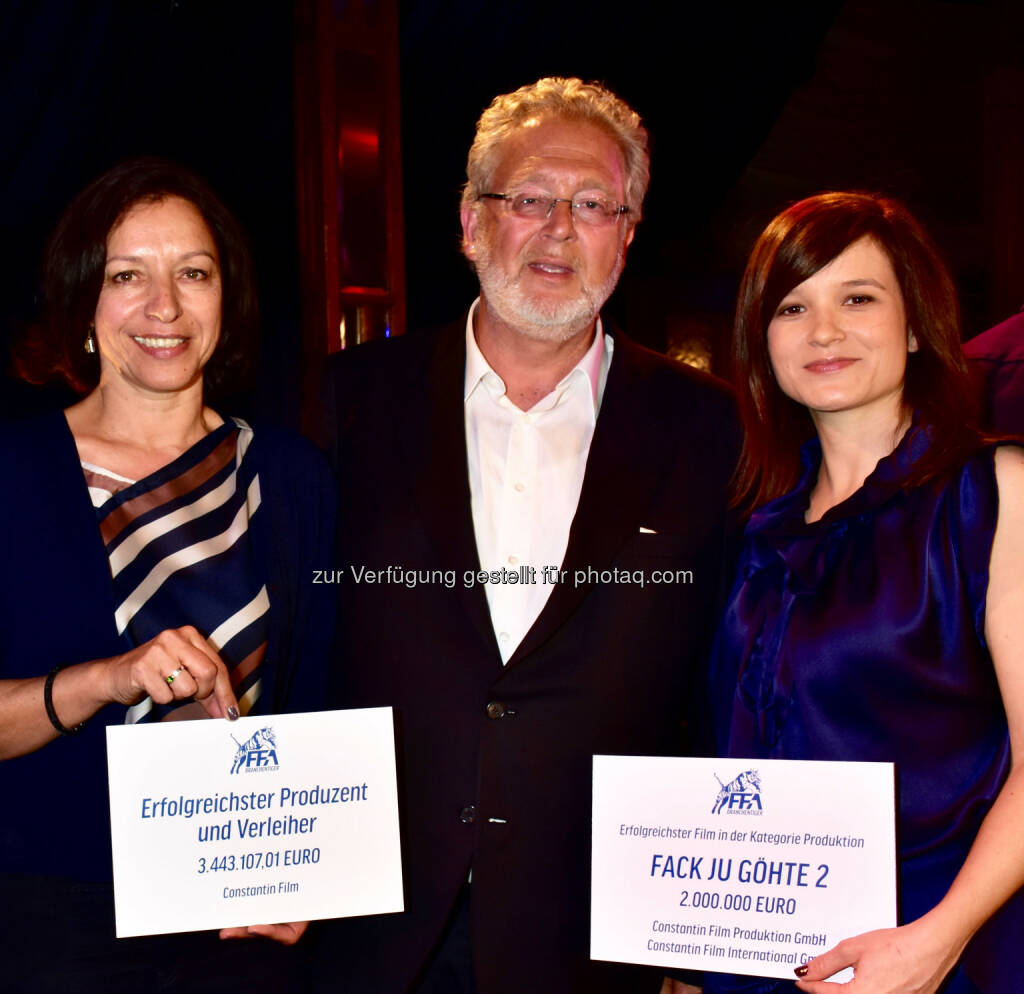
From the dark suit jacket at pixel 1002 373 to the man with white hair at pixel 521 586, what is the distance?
475 mm

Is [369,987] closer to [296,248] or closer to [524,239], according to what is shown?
[524,239]

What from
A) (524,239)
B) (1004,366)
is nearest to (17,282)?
(524,239)

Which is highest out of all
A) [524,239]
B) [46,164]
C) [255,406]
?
[46,164]

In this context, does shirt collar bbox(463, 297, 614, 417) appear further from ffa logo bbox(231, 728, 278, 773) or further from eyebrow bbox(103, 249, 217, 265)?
ffa logo bbox(231, 728, 278, 773)

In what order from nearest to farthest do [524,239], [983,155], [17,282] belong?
1. [524,239]
2. [17,282]
3. [983,155]

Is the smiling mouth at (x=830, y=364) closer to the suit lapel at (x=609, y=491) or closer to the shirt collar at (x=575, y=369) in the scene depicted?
the suit lapel at (x=609, y=491)

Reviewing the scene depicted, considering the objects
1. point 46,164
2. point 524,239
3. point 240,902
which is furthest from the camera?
point 46,164

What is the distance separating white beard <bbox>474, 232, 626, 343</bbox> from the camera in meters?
2.06

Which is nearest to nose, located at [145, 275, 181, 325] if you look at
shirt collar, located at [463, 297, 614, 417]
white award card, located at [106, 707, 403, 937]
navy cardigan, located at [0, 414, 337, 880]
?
navy cardigan, located at [0, 414, 337, 880]

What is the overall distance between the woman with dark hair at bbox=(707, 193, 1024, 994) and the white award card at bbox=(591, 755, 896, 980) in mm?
57

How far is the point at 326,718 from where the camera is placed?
5.13 feet

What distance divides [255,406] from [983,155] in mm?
4442

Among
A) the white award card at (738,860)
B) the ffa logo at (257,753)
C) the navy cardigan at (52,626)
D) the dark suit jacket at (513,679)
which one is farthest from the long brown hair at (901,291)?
the navy cardigan at (52,626)

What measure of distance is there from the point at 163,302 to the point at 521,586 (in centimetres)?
77
